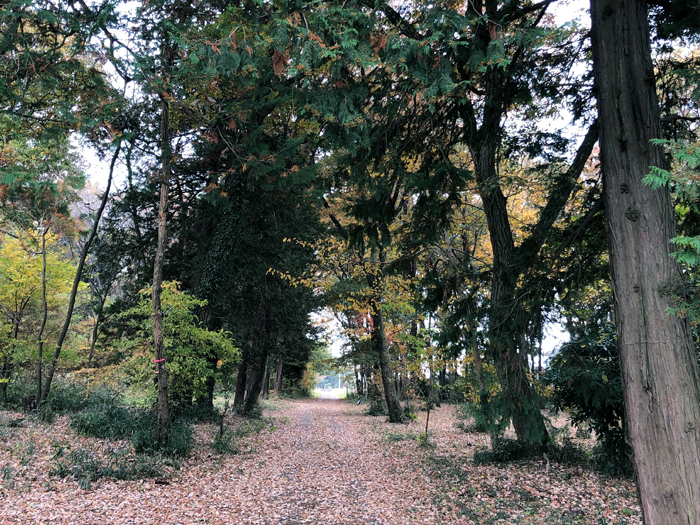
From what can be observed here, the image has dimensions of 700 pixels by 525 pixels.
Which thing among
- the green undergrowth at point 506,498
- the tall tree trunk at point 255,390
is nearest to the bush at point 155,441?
the green undergrowth at point 506,498

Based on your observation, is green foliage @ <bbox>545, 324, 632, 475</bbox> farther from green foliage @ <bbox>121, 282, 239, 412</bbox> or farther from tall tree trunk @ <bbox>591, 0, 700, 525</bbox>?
green foliage @ <bbox>121, 282, 239, 412</bbox>

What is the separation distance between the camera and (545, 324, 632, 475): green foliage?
621 centimetres

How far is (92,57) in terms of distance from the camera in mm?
6863

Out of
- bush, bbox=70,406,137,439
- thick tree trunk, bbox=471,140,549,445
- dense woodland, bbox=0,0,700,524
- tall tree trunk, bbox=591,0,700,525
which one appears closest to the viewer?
tall tree trunk, bbox=591,0,700,525

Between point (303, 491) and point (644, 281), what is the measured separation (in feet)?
19.4

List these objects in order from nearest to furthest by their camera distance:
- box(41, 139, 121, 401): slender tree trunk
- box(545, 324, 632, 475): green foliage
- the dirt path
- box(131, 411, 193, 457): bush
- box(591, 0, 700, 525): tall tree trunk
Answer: box(591, 0, 700, 525): tall tree trunk < the dirt path < box(545, 324, 632, 475): green foliage < box(131, 411, 193, 457): bush < box(41, 139, 121, 401): slender tree trunk

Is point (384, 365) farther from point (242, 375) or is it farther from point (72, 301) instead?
point (72, 301)

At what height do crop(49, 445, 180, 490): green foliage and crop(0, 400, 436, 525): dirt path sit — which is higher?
crop(49, 445, 180, 490): green foliage

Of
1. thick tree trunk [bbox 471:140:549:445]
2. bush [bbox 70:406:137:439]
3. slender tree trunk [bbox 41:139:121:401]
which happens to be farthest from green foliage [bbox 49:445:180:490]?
thick tree trunk [bbox 471:140:549:445]

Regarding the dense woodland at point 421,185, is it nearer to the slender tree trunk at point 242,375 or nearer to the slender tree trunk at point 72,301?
the slender tree trunk at point 72,301

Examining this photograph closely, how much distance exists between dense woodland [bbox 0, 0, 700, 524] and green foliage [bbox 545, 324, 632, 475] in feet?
0.15

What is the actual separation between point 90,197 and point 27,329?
5.16 metres

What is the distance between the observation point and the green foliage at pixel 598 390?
6215mm

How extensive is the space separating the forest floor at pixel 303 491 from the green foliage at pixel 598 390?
484mm
